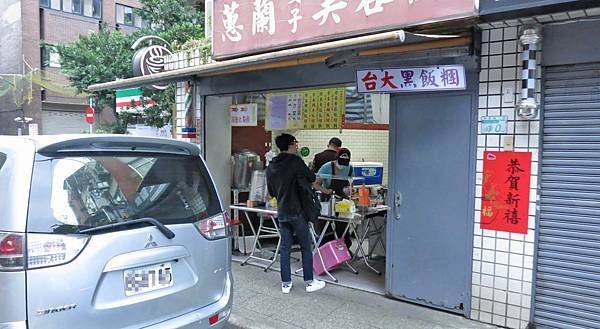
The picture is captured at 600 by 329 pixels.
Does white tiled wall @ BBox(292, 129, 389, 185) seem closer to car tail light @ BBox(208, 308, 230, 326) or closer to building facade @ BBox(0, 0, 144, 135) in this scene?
car tail light @ BBox(208, 308, 230, 326)

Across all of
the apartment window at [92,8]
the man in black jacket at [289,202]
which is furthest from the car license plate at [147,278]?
the apartment window at [92,8]

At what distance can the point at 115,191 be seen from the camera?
9.26 feet

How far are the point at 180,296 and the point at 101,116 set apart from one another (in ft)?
76.5

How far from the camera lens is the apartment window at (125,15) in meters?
27.1

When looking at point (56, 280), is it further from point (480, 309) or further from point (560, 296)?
point (560, 296)

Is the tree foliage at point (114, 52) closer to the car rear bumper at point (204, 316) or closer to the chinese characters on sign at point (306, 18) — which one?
the chinese characters on sign at point (306, 18)

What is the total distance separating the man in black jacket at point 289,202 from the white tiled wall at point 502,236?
5.88 feet

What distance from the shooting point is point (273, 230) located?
22.5ft

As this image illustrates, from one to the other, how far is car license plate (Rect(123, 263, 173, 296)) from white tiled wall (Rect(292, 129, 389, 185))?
697cm

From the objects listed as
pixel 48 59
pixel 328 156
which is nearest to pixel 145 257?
pixel 328 156

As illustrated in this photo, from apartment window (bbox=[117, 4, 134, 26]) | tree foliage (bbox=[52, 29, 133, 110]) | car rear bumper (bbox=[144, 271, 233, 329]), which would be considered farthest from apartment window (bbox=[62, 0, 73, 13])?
car rear bumper (bbox=[144, 271, 233, 329])

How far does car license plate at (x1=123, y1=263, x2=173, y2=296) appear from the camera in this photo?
107 inches

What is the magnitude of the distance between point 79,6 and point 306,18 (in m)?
25.2

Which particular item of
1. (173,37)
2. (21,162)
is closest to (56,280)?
(21,162)
